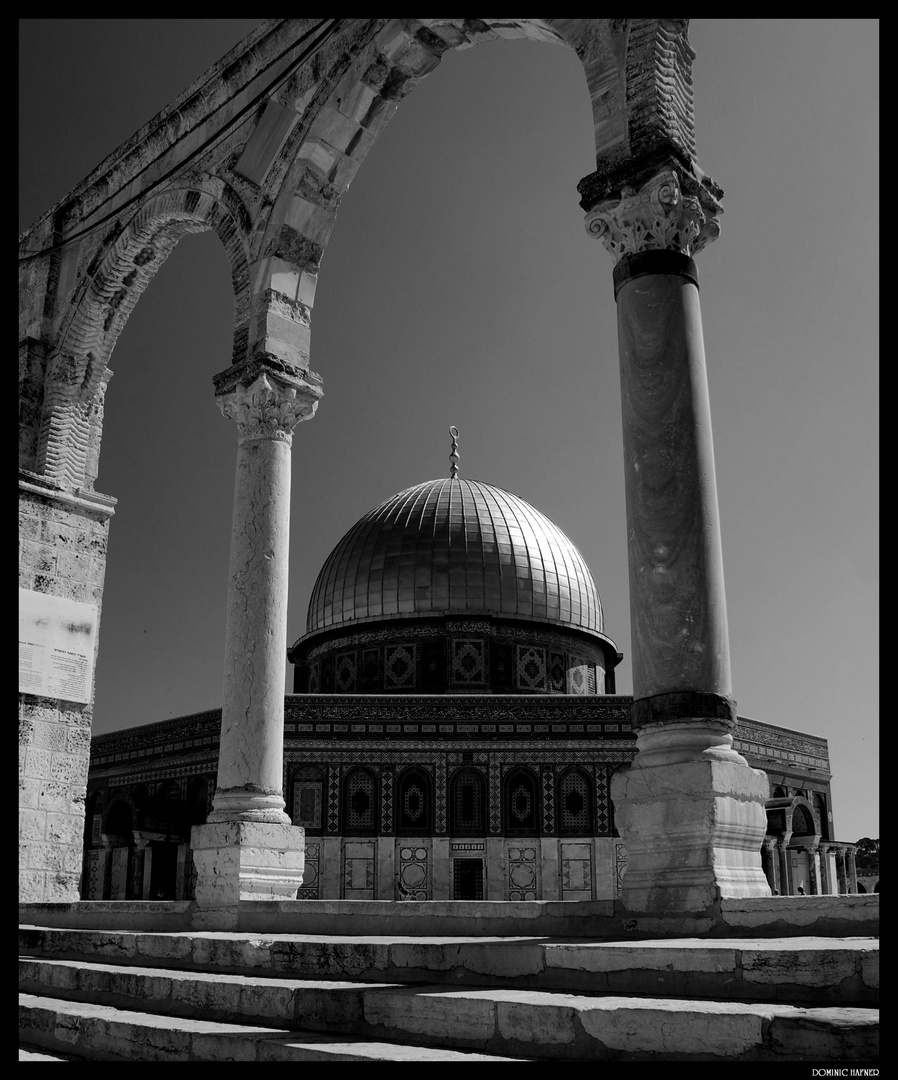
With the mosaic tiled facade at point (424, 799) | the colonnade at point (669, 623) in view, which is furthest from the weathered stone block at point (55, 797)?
the mosaic tiled facade at point (424, 799)

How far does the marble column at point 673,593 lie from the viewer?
189 inches

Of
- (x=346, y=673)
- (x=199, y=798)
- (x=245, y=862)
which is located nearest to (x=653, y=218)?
(x=245, y=862)

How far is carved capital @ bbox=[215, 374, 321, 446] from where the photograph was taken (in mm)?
8258

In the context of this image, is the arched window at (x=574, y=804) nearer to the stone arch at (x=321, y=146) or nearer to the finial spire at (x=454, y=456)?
the finial spire at (x=454, y=456)

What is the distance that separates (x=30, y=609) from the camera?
8.97m

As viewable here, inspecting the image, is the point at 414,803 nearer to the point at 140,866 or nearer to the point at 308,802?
the point at 308,802

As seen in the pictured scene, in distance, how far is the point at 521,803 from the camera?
26.2m

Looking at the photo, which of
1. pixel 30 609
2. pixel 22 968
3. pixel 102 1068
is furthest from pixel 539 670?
pixel 102 1068

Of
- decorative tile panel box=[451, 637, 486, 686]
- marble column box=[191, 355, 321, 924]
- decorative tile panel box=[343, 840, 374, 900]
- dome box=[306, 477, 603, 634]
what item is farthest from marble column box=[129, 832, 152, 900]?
marble column box=[191, 355, 321, 924]

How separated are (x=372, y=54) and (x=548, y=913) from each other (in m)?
6.44

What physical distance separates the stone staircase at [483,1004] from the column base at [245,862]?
1.67m

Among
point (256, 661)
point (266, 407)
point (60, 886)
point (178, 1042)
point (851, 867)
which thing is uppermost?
point (266, 407)

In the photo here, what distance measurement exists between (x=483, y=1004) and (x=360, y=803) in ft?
74.8
